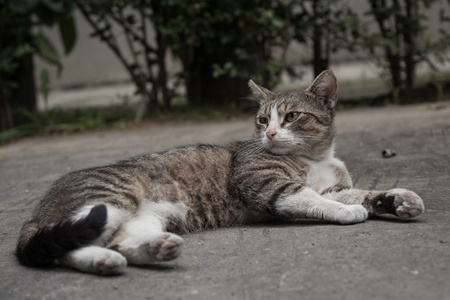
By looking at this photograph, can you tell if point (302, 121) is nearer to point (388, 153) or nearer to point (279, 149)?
point (279, 149)

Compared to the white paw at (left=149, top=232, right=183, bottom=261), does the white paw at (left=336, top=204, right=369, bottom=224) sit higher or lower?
lower

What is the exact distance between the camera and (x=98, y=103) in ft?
33.3

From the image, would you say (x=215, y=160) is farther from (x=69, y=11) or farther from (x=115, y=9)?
(x=115, y=9)

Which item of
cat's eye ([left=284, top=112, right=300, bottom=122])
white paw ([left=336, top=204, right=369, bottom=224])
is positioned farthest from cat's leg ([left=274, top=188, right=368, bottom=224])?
cat's eye ([left=284, top=112, right=300, bottom=122])

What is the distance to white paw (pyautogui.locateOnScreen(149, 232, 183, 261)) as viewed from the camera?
2541 mm

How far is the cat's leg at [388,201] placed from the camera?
2.96 metres

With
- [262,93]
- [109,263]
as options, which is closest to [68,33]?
[262,93]

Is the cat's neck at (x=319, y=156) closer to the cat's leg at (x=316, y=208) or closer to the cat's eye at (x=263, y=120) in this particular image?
the cat's eye at (x=263, y=120)

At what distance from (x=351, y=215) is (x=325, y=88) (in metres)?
1.02

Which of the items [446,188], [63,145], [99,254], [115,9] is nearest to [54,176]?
[63,145]

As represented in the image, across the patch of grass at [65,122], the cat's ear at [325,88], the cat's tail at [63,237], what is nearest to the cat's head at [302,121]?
the cat's ear at [325,88]

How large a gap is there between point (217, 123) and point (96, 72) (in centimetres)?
556

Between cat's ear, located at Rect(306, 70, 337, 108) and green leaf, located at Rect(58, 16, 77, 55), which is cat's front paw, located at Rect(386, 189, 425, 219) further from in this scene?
green leaf, located at Rect(58, 16, 77, 55)

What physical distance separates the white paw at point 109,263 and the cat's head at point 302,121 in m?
1.39
